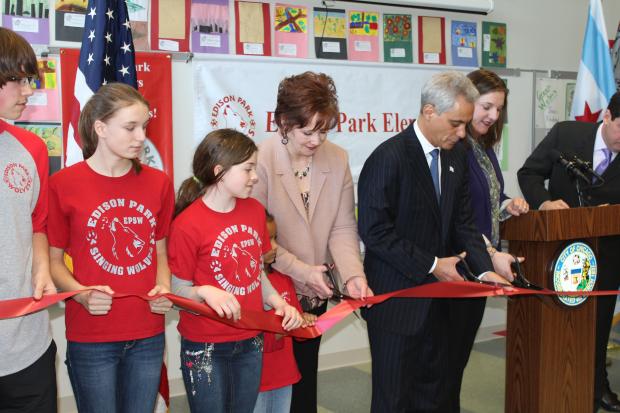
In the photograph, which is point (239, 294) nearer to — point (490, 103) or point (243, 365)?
point (243, 365)

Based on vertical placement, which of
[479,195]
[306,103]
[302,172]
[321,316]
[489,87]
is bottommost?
[321,316]

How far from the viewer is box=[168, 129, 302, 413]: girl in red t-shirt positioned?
2.31m

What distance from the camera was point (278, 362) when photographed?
257 centimetres

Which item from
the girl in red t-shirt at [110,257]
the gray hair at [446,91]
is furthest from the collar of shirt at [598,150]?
the girl in red t-shirt at [110,257]

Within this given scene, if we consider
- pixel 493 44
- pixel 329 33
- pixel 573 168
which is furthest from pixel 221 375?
pixel 493 44

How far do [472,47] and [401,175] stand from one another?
10.5ft

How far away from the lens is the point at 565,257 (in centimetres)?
300

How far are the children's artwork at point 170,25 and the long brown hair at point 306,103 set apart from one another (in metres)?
1.99

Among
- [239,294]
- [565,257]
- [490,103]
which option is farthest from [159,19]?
[565,257]

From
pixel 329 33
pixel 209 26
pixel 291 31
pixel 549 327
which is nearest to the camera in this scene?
pixel 549 327

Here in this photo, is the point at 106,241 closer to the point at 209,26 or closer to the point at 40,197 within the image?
the point at 40,197

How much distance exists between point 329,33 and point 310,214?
8.09 feet

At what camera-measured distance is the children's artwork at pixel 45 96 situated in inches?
158

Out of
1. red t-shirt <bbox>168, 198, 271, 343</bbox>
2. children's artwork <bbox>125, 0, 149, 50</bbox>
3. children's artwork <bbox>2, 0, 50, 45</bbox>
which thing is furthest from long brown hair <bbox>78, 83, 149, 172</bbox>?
children's artwork <bbox>125, 0, 149, 50</bbox>
